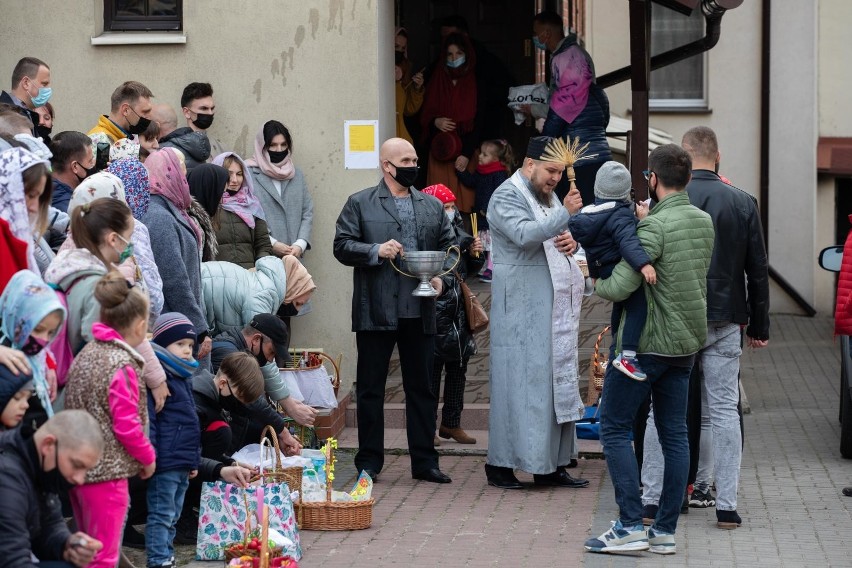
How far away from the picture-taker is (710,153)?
7828 mm

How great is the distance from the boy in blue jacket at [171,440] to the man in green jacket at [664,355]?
2025mm

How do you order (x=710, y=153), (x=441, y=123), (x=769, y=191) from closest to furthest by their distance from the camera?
(x=710, y=153)
(x=441, y=123)
(x=769, y=191)

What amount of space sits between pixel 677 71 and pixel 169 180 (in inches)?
520

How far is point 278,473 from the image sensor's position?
6969 mm

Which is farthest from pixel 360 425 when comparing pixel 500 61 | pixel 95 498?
pixel 500 61

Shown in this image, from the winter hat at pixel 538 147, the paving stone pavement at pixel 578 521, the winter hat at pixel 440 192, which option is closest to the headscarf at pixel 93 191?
the paving stone pavement at pixel 578 521

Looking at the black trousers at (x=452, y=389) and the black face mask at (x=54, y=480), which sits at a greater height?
the black face mask at (x=54, y=480)

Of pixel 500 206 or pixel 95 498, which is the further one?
pixel 500 206

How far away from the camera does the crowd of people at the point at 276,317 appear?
219 inches

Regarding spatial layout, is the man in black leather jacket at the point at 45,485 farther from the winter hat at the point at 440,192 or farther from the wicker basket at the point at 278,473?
the winter hat at the point at 440,192

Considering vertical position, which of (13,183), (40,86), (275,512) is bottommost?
(275,512)

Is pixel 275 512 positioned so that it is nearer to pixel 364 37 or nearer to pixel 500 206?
pixel 500 206

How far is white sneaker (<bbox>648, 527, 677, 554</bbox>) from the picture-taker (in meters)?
6.95

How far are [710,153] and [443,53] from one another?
6004 mm
